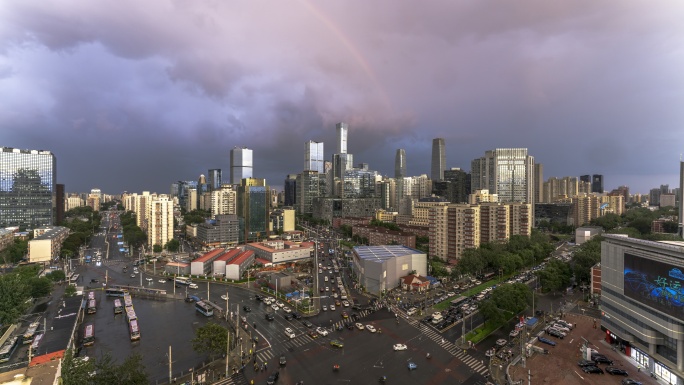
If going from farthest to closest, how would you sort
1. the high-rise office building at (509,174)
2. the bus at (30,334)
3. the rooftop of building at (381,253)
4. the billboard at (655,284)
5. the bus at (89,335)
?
the high-rise office building at (509,174), the rooftop of building at (381,253), the bus at (30,334), the bus at (89,335), the billboard at (655,284)

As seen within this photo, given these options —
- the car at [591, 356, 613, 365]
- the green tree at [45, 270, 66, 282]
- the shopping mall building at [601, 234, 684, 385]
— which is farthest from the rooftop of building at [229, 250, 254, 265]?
the shopping mall building at [601, 234, 684, 385]

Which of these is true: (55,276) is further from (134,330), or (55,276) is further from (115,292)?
(134,330)

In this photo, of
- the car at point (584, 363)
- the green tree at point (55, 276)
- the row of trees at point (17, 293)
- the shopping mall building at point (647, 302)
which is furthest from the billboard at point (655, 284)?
the green tree at point (55, 276)

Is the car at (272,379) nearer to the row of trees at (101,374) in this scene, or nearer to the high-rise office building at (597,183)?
the row of trees at (101,374)

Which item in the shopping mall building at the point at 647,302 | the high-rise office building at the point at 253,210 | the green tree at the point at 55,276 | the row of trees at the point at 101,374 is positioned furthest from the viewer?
the high-rise office building at the point at 253,210

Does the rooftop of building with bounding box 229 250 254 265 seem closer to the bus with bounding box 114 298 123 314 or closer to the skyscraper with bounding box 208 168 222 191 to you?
the bus with bounding box 114 298 123 314

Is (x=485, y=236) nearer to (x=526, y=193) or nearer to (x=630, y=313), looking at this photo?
(x=630, y=313)

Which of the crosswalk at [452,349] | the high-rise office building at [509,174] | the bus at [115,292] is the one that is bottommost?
the bus at [115,292]
